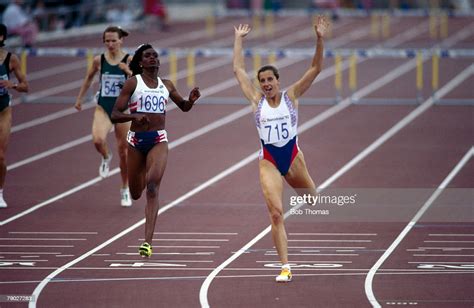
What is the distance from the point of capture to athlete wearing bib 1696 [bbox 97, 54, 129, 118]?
16766mm

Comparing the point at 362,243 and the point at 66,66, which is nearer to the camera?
the point at 362,243

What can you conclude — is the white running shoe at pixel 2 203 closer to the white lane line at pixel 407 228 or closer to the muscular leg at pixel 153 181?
the muscular leg at pixel 153 181

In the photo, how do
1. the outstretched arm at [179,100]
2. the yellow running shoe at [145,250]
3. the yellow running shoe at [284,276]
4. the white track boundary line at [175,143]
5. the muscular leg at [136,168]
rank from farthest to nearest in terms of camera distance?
the white track boundary line at [175,143] → the muscular leg at [136,168] → the outstretched arm at [179,100] → the yellow running shoe at [145,250] → the yellow running shoe at [284,276]

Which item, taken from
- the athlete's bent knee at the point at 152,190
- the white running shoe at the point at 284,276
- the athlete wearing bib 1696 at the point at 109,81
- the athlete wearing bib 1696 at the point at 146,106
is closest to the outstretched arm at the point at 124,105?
the athlete wearing bib 1696 at the point at 146,106

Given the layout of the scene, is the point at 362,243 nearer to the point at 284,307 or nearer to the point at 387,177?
the point at 284,307

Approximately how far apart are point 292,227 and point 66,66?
2202cm

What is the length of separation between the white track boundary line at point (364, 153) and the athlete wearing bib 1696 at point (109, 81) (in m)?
2.72

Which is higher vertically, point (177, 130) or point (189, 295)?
point (177, 130)

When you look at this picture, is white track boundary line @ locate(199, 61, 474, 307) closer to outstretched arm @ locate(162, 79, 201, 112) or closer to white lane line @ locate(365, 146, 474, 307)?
white lane line @ locate(365, 146, 474, 307)

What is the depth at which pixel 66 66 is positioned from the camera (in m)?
36.6

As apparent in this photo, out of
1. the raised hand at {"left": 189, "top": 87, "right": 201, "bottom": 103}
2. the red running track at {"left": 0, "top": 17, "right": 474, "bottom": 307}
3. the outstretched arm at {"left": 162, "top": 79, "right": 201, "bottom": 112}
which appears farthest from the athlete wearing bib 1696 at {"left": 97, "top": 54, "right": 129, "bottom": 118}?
the raised hand at {"left": 189, "top": 87, "right": 201, "bottom": 103}

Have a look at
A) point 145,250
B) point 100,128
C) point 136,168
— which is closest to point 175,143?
point 100,128

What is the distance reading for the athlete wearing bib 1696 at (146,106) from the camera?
1376cm

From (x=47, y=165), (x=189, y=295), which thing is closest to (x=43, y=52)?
(x=47, y=165)
